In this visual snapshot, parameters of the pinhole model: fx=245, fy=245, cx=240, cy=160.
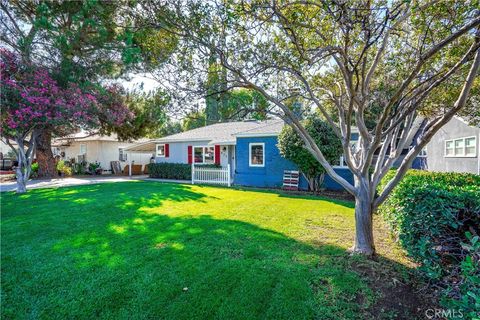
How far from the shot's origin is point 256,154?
14.2 meters

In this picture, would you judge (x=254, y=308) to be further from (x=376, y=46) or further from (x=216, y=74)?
(x=376, y=46)

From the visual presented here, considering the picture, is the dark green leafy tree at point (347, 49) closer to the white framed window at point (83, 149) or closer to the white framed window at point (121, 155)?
the white framed window at point (121, 155)

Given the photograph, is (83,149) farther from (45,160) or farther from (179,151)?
(179,151)

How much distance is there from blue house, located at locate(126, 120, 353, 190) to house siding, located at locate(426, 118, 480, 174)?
5.33m

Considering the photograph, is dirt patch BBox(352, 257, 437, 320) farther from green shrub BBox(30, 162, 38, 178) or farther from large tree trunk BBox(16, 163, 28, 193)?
green shrub BBox(30, 162, 38, 178)

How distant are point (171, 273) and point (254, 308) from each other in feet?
4.58

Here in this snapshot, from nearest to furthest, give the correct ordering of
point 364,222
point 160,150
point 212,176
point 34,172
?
point 364,222
point 212,176
point 34,172
point 160,150

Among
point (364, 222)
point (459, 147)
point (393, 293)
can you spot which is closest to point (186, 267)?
point (393, 293)

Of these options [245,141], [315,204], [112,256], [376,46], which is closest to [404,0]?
[376,46]

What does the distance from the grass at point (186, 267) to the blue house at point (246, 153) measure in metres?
6.41

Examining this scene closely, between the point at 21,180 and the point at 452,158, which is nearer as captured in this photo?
the point at 21,180

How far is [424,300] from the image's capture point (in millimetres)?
3076

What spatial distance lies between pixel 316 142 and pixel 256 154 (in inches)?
166

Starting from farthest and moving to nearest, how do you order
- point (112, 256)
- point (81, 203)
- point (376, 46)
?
point (81, 203) < point (376, 46) < point (112, 256)
